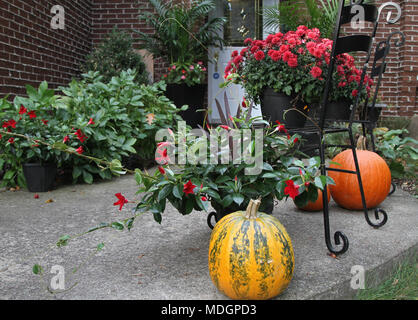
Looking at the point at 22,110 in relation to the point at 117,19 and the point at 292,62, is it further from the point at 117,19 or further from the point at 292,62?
the point at 117,19

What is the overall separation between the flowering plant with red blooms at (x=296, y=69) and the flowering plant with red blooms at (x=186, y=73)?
3465mm

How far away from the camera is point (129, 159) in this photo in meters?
3.62

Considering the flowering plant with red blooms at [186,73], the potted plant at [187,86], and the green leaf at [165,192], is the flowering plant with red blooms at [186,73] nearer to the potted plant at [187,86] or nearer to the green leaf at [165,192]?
the potted plant at [187,86]

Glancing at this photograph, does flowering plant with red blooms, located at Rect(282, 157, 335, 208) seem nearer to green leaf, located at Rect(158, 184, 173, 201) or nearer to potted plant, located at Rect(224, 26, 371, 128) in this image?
green leaf, located at Rect(158, 184, 173, 201)

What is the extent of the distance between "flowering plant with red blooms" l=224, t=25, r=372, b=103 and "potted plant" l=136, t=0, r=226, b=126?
3.49 metres

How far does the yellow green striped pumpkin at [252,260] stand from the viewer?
1.18m

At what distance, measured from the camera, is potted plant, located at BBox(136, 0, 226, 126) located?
5496 millimetres

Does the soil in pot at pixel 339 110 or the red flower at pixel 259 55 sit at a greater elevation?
the red flower at pixel 259 55

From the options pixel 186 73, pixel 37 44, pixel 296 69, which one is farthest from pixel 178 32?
pixel 296 69

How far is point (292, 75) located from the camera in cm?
192

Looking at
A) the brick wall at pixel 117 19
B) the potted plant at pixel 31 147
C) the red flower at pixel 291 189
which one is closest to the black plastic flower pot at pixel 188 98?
the brick wall at pixel 117 19

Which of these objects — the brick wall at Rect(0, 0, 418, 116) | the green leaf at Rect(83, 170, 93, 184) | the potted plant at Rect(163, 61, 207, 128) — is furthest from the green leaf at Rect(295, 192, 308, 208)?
the potted plant at Rect(163, 61, 207, 128)

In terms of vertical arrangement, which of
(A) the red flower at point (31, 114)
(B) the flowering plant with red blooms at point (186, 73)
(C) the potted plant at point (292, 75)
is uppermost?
(B) the flowering plant with red blooms at point (186, 73)

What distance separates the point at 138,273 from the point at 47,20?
4407 mm
